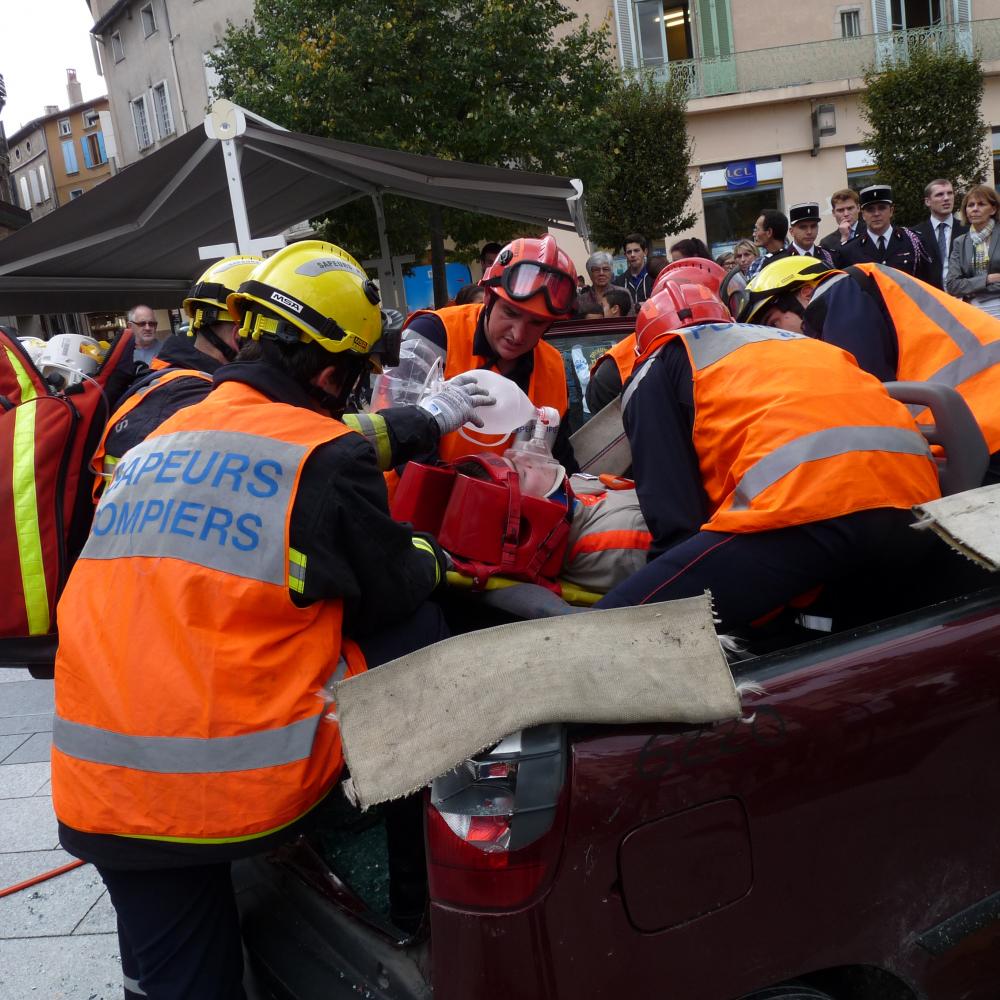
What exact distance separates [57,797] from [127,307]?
9299 mm

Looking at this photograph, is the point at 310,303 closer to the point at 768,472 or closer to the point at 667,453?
the point at 667,453

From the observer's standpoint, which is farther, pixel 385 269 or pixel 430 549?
pixel 385 269

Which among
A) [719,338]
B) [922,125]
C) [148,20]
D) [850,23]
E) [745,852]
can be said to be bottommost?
[745,852]

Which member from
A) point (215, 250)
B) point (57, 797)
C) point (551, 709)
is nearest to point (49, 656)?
point (57, 797)

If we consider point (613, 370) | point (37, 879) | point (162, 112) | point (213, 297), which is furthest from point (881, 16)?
point (37, 879)

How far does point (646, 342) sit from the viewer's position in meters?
2.88

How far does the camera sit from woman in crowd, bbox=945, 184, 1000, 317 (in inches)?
262

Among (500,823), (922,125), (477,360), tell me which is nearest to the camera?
(500,823)

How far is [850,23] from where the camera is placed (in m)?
23.4

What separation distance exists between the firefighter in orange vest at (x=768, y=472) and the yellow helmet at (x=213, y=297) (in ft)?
6.07

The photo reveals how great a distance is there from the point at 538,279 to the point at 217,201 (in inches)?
223

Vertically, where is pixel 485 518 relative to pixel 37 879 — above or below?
above

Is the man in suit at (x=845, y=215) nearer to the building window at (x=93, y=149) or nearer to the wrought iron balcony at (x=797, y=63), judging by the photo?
the wrought iron balcony at (x=797, y=63)

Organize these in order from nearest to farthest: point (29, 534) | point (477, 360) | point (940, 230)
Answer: point (29, 534), point (477, 360), point (940, 230)
